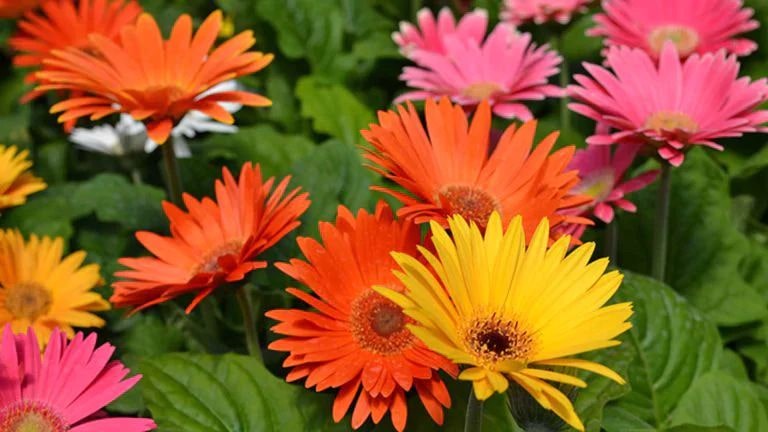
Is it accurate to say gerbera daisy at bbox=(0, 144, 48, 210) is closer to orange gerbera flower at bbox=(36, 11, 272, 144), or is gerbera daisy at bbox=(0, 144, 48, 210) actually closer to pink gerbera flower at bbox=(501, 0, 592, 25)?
orange gerbera flower at bbox=(36, 11, 272, 144)

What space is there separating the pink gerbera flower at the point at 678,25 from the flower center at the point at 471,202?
0.39 m

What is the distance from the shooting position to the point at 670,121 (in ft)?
3.59

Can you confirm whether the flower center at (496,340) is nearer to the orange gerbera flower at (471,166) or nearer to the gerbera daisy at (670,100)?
the orange gerbera flower at (471,166)

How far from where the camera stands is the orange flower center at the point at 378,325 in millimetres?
886

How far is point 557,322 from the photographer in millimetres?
760

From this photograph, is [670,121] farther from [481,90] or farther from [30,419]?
Result: [30,419]

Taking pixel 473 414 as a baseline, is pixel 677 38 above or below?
above

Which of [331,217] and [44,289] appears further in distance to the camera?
[331,217]

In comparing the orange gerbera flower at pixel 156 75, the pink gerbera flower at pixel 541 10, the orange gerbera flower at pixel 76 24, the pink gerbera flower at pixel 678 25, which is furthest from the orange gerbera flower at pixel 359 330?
the orange gerbera flower at pixel 76 24

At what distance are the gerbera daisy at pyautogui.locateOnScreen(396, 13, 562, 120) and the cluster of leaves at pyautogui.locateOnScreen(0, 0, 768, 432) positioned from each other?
0.52 ft

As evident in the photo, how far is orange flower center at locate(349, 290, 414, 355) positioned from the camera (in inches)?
34.9

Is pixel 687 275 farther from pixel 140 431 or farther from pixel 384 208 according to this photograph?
pixel 140 431

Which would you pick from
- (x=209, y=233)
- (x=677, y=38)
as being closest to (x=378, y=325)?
(x=209, y=233)

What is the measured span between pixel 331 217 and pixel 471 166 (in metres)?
0.34
